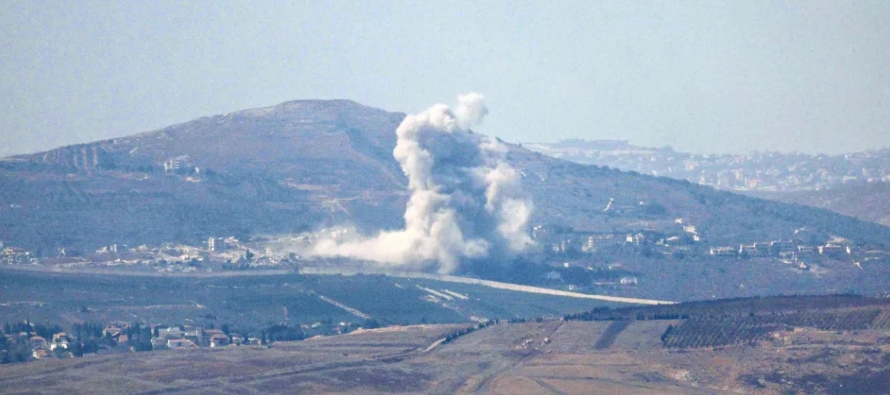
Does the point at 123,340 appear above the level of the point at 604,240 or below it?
below

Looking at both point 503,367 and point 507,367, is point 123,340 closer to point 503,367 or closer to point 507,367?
point 503,367

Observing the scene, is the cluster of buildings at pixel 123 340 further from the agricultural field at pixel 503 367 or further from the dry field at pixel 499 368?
the dry field at pixel 499 368

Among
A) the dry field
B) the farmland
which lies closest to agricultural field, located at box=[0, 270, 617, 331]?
the farmland

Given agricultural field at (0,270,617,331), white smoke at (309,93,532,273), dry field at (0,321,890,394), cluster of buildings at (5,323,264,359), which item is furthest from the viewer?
white smoke at (309,93,532,273)

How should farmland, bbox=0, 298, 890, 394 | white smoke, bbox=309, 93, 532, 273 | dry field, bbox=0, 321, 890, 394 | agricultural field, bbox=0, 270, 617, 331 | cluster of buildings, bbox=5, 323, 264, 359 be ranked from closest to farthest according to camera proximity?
1. dry field, bbox=0, 321, 890, 394
2. farmland, bbox=0, 298, 890, 394
3. cluster of buildings, bbox=5, 323, 264, 359
4. agricultural field, bbox=0, 270, 617, 331
5. white smoke, bbox=309, 93, 532, 273

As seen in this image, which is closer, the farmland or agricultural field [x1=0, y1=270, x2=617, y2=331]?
the farmland

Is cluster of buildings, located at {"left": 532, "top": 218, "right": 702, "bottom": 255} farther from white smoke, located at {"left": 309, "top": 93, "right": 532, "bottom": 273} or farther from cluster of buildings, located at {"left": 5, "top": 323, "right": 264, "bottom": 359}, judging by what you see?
cluster of buildings, located at {"left": 5, "top": 323, "right": 264, "bottom": 359}

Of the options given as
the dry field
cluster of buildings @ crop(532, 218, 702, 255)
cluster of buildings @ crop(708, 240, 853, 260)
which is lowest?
the dry field

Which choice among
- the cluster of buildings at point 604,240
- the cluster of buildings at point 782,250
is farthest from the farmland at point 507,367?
the cluster of buildings at point 604,240

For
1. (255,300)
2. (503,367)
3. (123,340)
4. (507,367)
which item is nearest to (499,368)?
(503,367)
